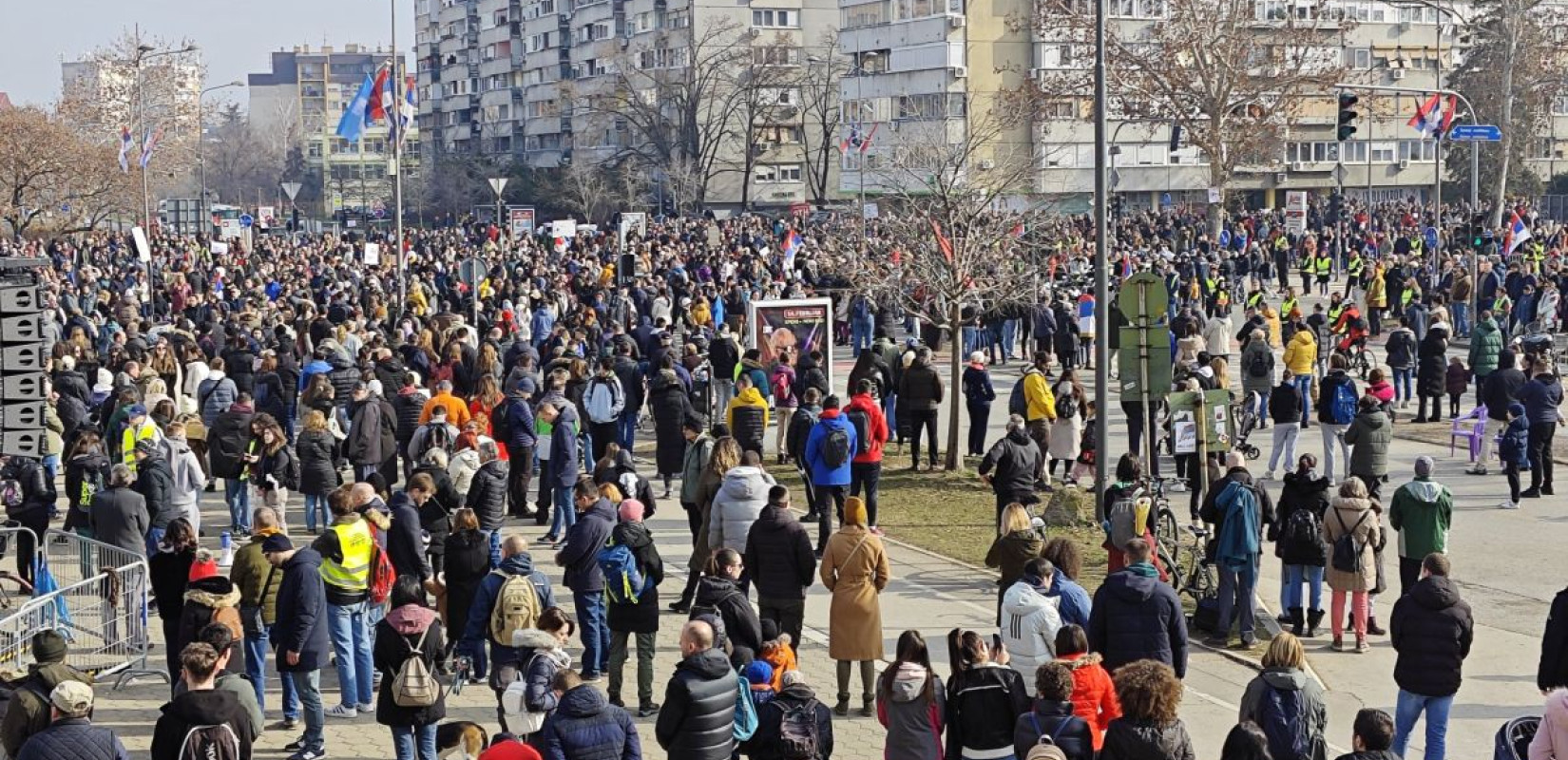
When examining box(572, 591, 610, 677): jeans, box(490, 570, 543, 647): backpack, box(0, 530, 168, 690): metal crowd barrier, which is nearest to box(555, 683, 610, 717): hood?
box(490, 570, 543, 647): backpack

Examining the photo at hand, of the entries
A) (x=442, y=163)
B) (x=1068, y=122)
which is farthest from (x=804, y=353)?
(x=442, y=163)

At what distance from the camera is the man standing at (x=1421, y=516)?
1438cm

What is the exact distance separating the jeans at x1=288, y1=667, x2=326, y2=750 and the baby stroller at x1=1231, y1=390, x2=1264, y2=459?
35.5 feet

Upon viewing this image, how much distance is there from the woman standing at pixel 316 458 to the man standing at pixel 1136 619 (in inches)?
363

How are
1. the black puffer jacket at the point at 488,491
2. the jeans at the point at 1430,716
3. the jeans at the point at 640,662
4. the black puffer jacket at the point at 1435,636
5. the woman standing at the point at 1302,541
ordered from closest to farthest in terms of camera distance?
1. the black puffer jacket at the point at 1435,636
2. the jeans at the point at 1430,716
3. the jeans at the point at 640,662
4. the woman standing at the point at 1302,541
5. the black puffer jacket at the point at 488,491

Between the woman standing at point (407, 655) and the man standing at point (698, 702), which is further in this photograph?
the woman standing at point (407, 655)

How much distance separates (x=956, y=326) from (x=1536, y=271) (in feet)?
72.2

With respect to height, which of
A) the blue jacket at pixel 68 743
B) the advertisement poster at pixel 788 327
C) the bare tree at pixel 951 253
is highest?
the bare tree at pixel 951 253

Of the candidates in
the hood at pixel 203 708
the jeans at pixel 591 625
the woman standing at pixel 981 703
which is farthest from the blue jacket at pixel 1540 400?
the hood at pixel 203 708

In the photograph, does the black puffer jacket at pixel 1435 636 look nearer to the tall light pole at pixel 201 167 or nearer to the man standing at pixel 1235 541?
the man standing at pixel 1235 541

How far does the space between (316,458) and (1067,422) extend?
26.2 feet

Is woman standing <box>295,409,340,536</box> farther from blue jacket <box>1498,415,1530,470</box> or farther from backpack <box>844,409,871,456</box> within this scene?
blue jacket <box>1498,415,1530,470</box>

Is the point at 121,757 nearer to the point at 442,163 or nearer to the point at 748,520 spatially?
the point at 748,520

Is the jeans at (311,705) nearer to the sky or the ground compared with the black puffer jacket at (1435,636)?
nearer to the ground
